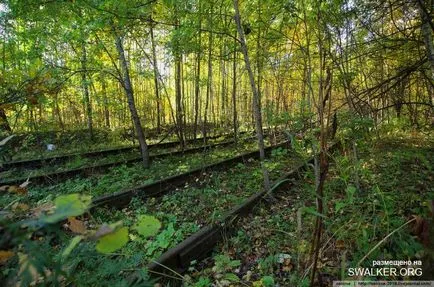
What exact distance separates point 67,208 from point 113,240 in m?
0.21

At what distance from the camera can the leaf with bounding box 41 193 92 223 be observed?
2.19 feet

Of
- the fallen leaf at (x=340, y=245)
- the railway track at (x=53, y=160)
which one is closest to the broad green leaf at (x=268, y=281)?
the fallen leaf at (x=340, y=245)

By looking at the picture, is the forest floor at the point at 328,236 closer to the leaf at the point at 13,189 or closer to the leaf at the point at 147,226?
the leaf at the point at 147,226

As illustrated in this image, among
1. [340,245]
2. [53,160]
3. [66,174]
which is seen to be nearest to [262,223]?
[340,245]

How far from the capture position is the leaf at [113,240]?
0.86 m

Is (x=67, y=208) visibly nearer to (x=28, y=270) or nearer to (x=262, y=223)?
(x=28, y=270)

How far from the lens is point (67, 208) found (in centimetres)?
72

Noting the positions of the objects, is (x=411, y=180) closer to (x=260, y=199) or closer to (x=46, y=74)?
(x=260, y=199)

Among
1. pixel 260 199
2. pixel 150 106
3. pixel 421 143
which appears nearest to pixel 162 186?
pixel 260 199

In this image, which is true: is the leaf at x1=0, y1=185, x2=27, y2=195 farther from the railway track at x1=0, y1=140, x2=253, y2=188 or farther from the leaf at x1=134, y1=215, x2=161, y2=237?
the railway track at x1=0, y1=140, x2=253, y2=188

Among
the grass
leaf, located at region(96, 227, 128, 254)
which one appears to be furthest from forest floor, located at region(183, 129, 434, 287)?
leaf, located at region(96, 227, 128, 254)

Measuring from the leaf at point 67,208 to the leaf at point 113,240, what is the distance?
13 cm

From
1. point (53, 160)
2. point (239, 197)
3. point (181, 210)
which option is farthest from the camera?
point (53, 160)

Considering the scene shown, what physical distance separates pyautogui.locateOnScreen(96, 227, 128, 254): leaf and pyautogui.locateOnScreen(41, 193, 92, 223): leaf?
0.13 meters
